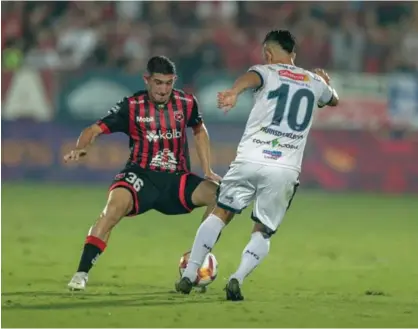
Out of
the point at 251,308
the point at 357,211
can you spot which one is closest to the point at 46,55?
the point at 357,211

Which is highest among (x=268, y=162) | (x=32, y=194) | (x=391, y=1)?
(x=391, y=1)

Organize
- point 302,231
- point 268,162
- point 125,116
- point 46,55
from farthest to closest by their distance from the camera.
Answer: point 46,55
point 302,231
point 125,116
point 268,162

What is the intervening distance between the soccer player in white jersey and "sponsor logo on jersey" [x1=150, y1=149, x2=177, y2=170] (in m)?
0.95

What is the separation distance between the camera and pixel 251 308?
8.12m

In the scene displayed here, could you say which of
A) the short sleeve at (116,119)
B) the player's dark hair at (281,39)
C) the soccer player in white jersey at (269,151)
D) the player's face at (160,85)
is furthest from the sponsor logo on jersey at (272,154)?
the short sleeve at (116,119)

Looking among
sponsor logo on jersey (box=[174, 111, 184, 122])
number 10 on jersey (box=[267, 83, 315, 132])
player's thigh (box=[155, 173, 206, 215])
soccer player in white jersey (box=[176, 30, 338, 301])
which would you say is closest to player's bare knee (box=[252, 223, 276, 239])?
soccer player in white jersey (box=[176, 30, 338, 301])

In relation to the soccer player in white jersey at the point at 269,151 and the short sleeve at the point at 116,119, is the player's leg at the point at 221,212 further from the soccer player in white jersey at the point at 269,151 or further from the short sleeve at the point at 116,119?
the short sleeve at the point at 116,119

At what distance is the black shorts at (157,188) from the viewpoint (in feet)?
30.9

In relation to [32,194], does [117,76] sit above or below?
above

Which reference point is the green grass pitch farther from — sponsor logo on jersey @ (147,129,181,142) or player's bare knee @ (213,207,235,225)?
sponsor logo on jersey @ (147,129,181,142)

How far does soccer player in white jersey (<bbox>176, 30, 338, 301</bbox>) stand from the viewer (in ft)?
28.3

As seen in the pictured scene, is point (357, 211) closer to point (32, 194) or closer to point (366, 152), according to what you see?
point (366, 152)

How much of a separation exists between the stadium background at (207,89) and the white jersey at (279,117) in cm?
598

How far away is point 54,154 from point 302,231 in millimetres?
7672
